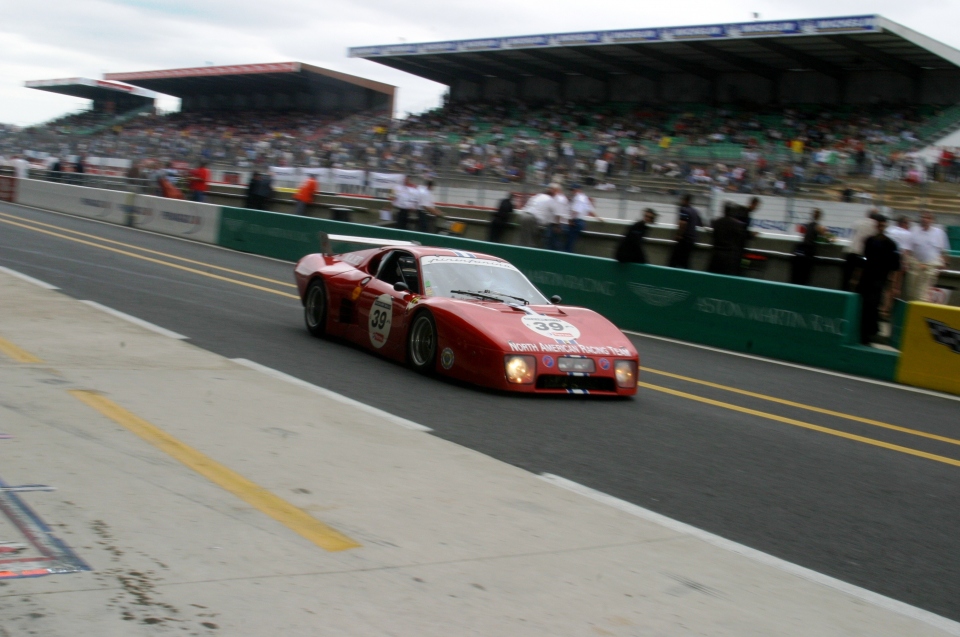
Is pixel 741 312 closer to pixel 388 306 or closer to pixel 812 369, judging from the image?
pixel 812 369

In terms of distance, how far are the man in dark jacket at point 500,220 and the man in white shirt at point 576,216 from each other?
2.53m

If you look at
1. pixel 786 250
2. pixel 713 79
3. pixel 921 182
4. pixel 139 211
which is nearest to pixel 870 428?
pixel 786 250

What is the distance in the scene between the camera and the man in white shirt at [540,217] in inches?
744

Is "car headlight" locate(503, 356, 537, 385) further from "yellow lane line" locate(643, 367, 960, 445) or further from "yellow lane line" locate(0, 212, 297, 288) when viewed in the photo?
"yellow lane line" locate(0, 212, 297, 288)

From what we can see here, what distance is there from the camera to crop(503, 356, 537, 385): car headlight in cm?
818

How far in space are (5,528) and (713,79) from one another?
41.8 meters

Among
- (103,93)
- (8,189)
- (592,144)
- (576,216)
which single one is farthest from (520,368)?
(103,93)

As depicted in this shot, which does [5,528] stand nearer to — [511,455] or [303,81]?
[511,455]

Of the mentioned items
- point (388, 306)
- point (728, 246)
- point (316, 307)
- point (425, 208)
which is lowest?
point (316, 307)

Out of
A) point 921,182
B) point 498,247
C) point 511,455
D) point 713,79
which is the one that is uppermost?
point 713,79

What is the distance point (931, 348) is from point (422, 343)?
19.7ft

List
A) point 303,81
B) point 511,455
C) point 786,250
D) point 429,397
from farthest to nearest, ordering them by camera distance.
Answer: point 303,81 → point 786,250 → point 429,397 → point 511,455

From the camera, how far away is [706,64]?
138ft

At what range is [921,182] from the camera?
17547mm
